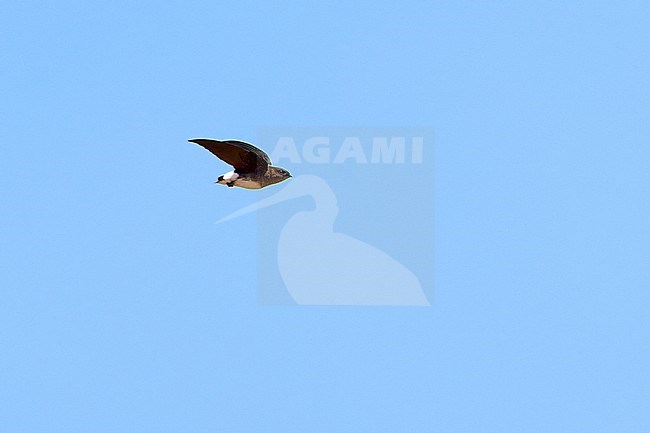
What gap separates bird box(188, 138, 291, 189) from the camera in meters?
17.3

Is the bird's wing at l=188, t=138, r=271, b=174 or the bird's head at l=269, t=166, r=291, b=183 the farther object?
the bird's head at l=269, t=166, r=291, b=183

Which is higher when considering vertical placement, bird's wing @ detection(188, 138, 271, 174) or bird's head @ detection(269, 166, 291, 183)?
bird's wing @ detection(188, 138, 271, 174)

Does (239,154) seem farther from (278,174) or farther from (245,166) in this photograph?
(278,174)

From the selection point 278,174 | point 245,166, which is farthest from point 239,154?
point 278,174

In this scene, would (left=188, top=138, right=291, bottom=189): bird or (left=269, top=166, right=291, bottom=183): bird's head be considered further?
(left=269, top=166, right=291, bottom=183): bird's head

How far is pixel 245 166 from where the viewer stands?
58.4 ft

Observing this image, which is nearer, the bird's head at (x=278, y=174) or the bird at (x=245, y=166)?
the bird at (x=245, y=166)

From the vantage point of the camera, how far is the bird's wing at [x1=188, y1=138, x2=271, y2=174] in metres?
17.2

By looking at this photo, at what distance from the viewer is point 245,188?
59.6 ft

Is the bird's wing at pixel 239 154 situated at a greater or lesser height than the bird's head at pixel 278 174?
greater

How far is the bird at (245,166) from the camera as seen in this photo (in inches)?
682

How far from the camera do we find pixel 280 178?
18.0 metres

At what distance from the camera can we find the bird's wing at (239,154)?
17219 millimetres

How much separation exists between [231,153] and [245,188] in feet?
2.89
